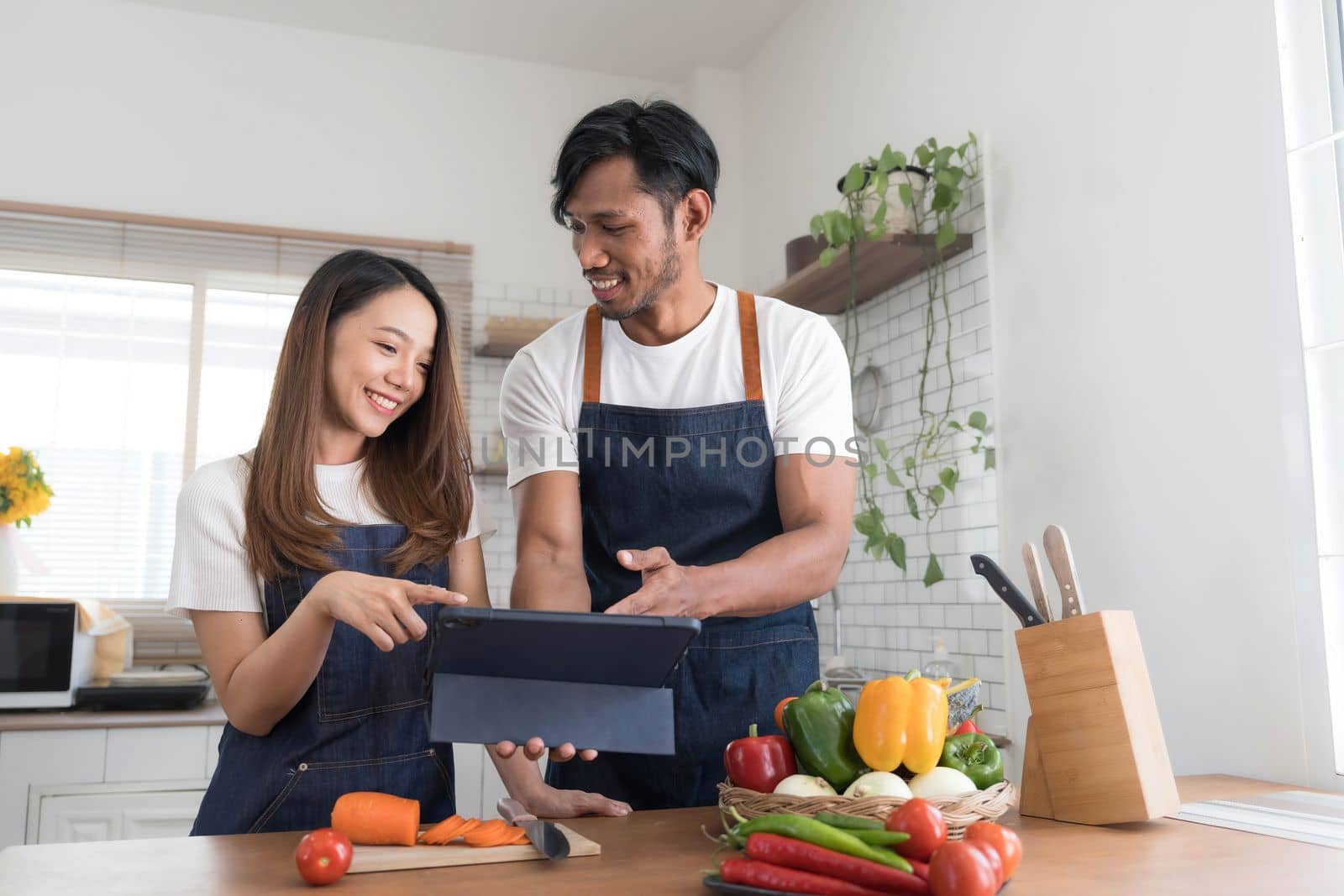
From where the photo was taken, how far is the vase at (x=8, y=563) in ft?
11.5

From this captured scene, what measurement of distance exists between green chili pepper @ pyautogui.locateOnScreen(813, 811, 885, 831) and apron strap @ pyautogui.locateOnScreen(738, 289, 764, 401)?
0.96m

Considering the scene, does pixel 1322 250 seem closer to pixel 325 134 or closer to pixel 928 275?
pixel 928 275

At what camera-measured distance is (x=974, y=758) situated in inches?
47.7

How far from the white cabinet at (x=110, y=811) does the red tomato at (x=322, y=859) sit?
7.85ft

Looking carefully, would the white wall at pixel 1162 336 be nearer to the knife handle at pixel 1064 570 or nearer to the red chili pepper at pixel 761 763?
the knife handle at pixel 1064 570

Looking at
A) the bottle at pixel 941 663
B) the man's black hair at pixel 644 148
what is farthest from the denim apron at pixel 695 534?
the bottle at pixel 941 663

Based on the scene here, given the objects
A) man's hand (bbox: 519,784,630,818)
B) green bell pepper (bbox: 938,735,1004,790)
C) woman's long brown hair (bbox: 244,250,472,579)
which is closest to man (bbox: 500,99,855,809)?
woman's long brown hair (bbox: 244,250,472,579)

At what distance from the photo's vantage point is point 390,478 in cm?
176

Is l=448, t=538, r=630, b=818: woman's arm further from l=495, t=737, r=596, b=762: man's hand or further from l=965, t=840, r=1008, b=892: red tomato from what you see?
l=965, t=840, r=1008, b=892: red tomato

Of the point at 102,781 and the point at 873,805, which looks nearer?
the point at 873,805

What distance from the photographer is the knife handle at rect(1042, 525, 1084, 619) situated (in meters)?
1.40

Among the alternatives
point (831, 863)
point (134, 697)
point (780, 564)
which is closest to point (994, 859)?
point (831, 863)

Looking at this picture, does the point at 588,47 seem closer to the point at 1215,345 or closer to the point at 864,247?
the point at 864,247

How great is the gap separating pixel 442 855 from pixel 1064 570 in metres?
0.84
